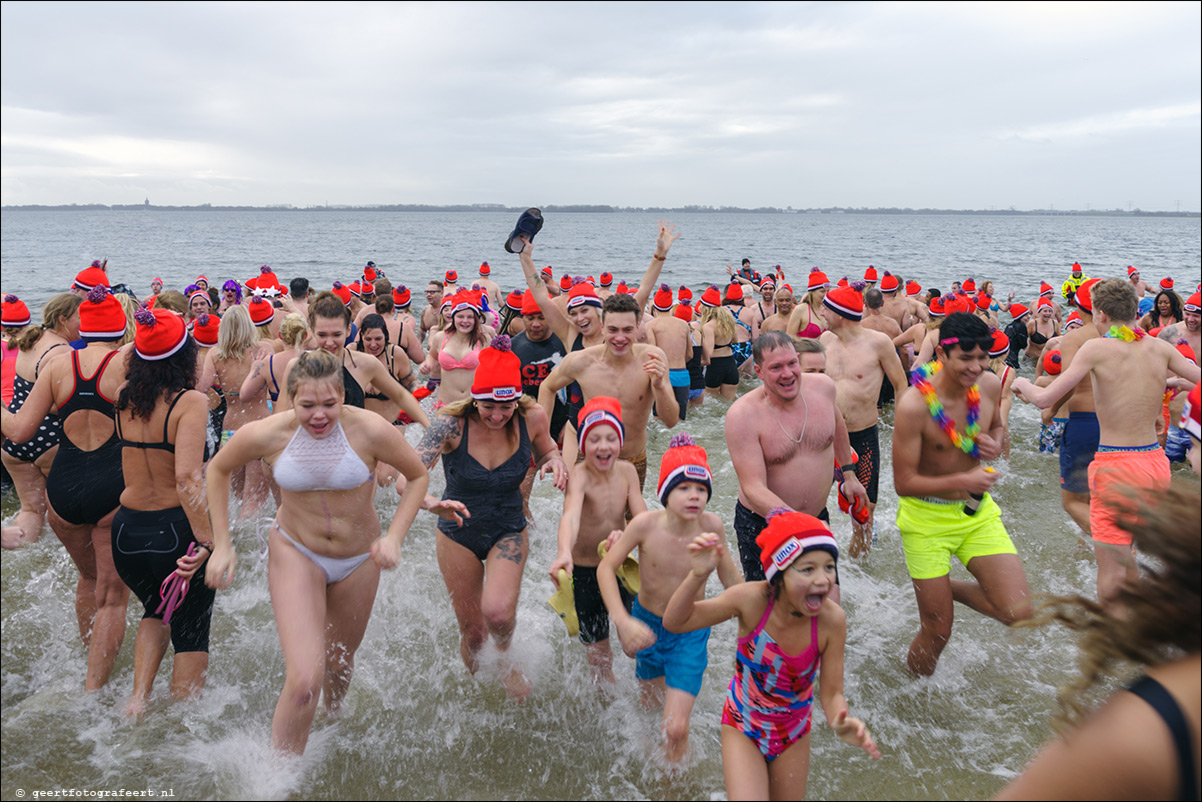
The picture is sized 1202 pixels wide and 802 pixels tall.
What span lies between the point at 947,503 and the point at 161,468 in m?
4.49

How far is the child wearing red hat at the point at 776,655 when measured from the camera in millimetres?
3051

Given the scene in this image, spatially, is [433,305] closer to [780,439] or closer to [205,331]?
[205,331]

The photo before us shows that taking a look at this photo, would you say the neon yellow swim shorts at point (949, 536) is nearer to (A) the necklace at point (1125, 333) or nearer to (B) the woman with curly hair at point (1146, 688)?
(A) the necklace at point (1125, 333)

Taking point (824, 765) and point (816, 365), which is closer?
point (824, 765)

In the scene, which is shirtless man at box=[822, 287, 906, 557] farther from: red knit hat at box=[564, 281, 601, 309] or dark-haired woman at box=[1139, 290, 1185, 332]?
dark-haired woman at box=[1139, 290, 1185, 332]

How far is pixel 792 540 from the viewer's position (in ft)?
9.84

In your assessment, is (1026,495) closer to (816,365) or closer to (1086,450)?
(1086,450)

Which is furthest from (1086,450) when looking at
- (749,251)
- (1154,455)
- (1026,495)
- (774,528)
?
(749,251)

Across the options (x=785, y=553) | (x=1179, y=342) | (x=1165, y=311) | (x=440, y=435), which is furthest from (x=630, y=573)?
(x=1165, y=311)

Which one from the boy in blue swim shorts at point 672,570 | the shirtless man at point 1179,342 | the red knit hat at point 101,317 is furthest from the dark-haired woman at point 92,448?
the shirtless man at point 1179,342

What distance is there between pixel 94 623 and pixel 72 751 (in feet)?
2.42

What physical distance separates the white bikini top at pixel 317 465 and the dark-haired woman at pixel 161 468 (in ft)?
2.21

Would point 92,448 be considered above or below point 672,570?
above

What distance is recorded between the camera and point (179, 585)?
13.1ft
